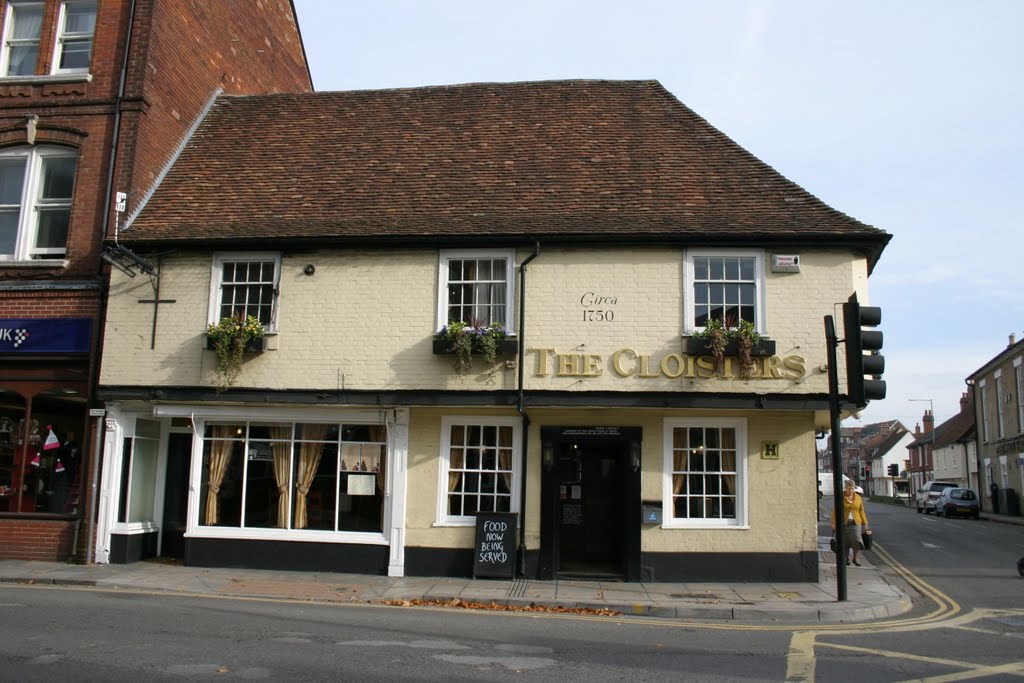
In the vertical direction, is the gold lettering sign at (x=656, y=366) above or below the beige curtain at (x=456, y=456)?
above

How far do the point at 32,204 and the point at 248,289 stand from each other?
14.8 feet

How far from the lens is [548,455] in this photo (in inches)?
514

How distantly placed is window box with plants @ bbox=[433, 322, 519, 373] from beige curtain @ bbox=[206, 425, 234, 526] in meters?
4.03

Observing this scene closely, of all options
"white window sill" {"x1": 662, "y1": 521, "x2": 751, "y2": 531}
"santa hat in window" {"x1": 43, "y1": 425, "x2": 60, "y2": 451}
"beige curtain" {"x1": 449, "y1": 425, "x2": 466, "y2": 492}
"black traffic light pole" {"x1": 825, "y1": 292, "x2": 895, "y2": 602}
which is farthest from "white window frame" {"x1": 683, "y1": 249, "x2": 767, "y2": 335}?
"santa hat in window" {"x1": 43, "y1": 425, "x2": 60, "y2": 451}

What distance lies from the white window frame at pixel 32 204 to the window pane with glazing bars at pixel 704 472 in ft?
36.7

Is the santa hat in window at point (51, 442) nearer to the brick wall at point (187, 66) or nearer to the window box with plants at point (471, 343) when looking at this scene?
the brick wall at point (187, 66)

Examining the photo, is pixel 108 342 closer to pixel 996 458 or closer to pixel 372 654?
pixel 372 654

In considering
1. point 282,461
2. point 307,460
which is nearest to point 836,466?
point 307,460

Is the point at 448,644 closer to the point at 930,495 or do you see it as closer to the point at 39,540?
the point at 39,540

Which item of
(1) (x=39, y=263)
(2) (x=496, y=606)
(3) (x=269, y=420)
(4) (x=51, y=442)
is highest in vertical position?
(1) (x=39, y=263)

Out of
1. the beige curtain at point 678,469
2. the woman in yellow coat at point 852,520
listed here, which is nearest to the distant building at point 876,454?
the woman in yellow coat at point 852,520

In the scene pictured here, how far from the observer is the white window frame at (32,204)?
14.5 meters

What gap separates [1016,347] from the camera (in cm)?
3734

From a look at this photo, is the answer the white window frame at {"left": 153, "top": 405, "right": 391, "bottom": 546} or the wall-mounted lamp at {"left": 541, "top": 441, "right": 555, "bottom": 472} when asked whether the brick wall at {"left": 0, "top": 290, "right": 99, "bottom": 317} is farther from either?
the wall-mounted lamp at {"left": 541, "top": 441, "right": 555, "bottom": 472}
